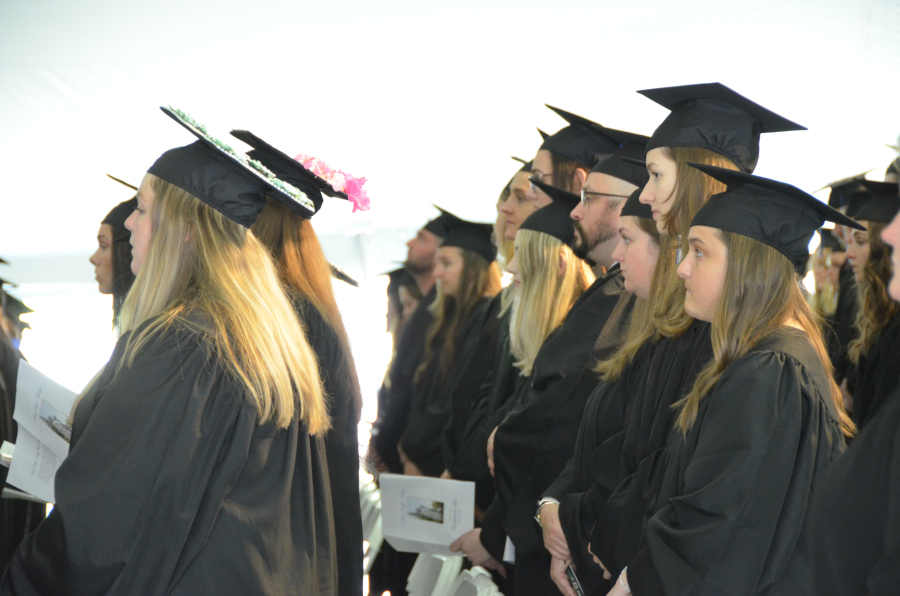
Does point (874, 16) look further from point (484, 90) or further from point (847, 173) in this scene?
point (484, 90)

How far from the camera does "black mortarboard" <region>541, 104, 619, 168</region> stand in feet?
12.8

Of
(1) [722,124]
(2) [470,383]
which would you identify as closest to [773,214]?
(1) [722,124]

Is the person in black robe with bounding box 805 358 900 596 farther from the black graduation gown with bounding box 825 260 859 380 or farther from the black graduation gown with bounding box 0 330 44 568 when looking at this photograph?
the black graduation gown with bounding box 825 260 859 380

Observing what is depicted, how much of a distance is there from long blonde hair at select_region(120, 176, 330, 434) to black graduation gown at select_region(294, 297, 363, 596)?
0.36 metres

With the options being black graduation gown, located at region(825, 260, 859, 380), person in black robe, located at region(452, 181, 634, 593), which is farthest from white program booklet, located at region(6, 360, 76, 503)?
black graduation gown, located at region(825, 260, 859, 380)

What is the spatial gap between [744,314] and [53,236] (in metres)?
7.44

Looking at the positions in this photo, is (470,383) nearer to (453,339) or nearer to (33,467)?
(453,339)

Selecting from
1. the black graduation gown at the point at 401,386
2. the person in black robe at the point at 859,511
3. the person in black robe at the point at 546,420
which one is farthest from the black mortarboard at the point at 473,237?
the person in black robe at the point at 859,511

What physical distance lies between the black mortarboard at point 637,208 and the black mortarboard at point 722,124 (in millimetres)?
263

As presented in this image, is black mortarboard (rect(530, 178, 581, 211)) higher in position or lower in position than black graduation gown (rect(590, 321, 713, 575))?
higher

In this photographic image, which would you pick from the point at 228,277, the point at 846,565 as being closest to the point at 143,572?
the point at 228,277

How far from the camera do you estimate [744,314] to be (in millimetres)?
2062

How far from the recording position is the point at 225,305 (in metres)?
2.06

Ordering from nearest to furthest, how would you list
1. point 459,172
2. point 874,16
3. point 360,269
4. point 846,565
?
point 846,565 < point 874,16 < point 459,172 < point 360,269
